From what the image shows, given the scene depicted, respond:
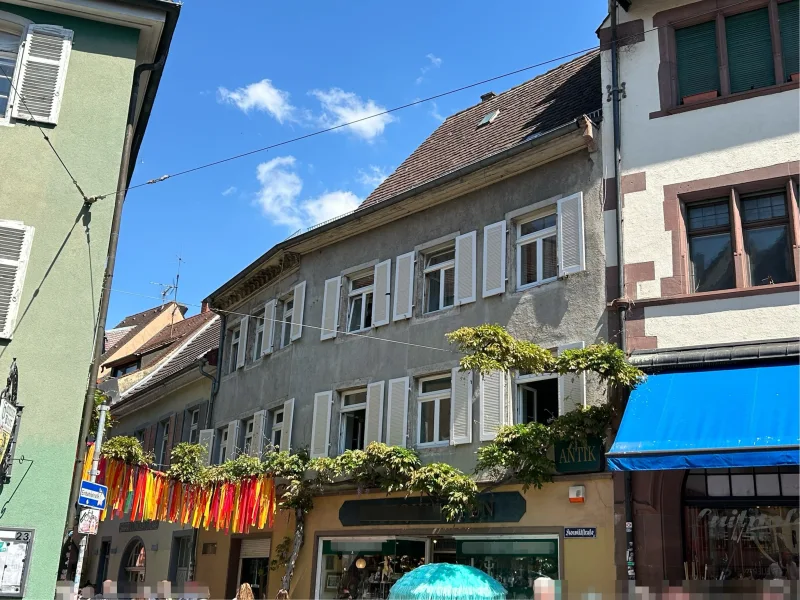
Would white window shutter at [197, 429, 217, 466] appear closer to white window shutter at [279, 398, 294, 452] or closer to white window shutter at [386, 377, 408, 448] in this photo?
white window shutter at [279, 398, 294, 452]

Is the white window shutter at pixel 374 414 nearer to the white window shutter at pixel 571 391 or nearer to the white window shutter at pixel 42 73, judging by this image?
the white window shutter at pixel 571 391

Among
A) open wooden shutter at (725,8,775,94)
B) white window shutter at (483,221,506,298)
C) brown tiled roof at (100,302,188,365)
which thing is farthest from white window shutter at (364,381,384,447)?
brown tiled roof at (100,302,188,365)

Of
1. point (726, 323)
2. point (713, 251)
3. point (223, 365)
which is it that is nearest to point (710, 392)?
point (726, 323)

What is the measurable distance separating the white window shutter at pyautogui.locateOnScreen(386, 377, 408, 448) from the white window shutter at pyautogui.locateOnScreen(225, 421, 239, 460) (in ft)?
22.2

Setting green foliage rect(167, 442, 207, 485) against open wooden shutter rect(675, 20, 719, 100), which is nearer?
open wooden shutter rect(675, 20, 719, 100)

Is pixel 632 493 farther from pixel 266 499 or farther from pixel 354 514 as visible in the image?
pixel 266 499

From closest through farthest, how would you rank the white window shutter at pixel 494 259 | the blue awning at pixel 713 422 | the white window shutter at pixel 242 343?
the blue awning at pixel 713 422, the white window shutter at pixel 494 259, the white window shutter at pixel 242 343

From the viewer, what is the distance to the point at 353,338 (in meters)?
18.2

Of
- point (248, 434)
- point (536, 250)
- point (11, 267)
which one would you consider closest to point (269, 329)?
point (248, 434)

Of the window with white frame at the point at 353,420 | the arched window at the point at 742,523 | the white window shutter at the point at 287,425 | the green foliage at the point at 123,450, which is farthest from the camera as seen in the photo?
the white window shutter at the point at 287,425

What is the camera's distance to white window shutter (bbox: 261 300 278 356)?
2134cm

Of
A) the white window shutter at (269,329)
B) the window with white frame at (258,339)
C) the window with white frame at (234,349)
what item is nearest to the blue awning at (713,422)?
the white window shutter at (269,329)

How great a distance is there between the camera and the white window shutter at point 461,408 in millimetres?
14977

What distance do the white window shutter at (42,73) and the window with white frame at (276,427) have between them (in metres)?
9.43
